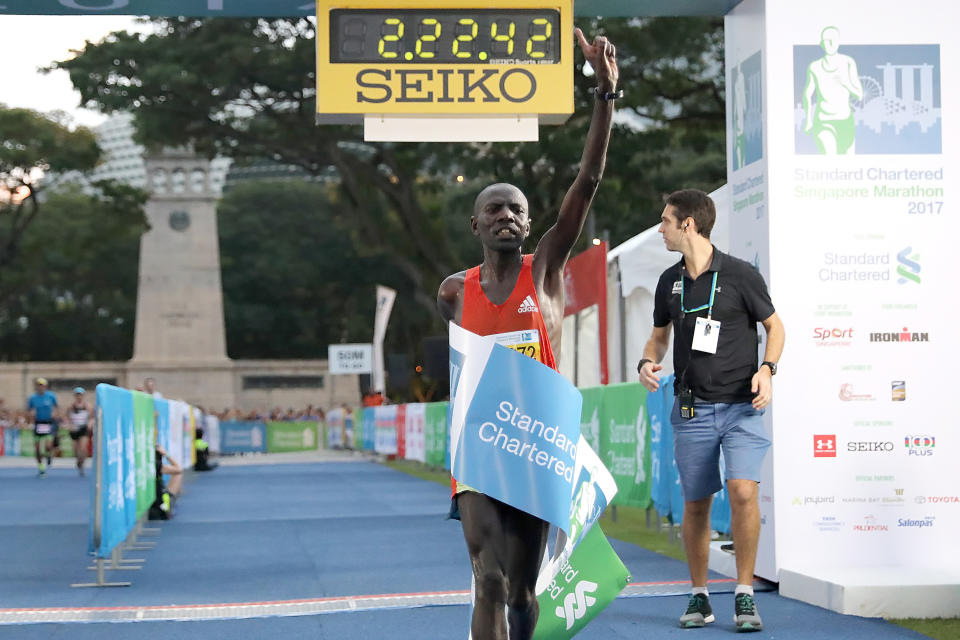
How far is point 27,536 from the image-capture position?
1303cm

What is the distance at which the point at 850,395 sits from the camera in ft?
25.6

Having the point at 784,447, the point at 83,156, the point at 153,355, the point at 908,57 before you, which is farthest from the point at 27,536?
the point at 153,355

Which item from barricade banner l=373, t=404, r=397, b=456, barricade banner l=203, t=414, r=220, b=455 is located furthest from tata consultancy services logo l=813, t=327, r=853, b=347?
barricade banner l=203, t=414, r=220, b=455

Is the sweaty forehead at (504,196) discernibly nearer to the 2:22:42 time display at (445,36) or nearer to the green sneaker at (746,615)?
the green sneaker at (746,615)

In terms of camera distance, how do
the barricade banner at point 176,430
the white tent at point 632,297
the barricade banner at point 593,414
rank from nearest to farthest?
the barricade banner at point 593,414 < the white tent at point 632,297 < the barricade banner at point 176,430

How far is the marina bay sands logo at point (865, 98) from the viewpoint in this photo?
7945 mm

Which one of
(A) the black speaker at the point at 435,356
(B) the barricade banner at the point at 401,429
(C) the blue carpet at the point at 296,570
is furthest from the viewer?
(B) the barricade banner at the point at 401,429

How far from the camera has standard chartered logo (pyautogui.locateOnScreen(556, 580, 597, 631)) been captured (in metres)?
4.80

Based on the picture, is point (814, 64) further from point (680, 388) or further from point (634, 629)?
point (634, 629)

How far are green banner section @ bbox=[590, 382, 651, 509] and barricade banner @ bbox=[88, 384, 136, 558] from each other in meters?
4.25

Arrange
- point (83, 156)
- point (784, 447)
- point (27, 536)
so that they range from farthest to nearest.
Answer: point (83, 156), point (27, 536), point (784, 447)

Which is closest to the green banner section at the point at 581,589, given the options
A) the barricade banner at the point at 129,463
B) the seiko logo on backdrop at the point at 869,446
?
the seiko logo on backdrop at the point at 869,446

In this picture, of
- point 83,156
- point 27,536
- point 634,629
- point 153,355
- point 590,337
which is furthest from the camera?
point 153,355

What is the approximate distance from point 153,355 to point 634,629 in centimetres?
5280
